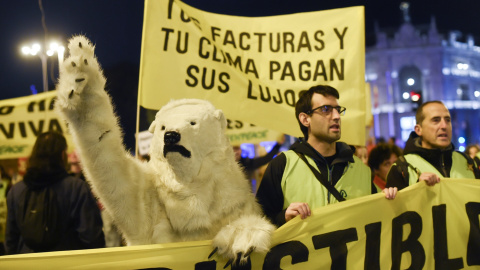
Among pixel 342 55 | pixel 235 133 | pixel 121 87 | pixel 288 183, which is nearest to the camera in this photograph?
pixel 288 183

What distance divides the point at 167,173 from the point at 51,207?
1427 millimetres

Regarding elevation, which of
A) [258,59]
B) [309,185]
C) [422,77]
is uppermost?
[422,77]

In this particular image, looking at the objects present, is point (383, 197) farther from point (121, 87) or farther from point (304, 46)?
point (121, 87)

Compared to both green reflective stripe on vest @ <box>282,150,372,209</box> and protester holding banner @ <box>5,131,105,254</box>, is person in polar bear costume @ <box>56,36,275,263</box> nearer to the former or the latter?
green reflective stripe on vest @ <box>282,150,372,209</box>

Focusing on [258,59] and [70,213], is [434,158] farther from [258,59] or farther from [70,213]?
[70,213]

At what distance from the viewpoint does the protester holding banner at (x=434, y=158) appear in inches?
149

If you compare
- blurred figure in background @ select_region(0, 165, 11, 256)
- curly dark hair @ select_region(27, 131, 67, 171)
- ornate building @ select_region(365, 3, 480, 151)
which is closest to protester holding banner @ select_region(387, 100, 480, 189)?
curly dark hair @ select_region(27, 131, 67, 171)

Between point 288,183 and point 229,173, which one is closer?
point 229,173

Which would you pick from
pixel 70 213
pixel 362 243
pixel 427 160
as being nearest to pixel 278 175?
pixel 362 243

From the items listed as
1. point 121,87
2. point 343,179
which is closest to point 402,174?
point 343,179

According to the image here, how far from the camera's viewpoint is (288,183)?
10.6ft

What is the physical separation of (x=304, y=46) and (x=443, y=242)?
234 cm

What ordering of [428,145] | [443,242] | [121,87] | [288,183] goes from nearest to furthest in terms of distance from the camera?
[288,183]
[443,242]
[428,145]
[121,87]

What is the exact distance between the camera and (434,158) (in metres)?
3.88
